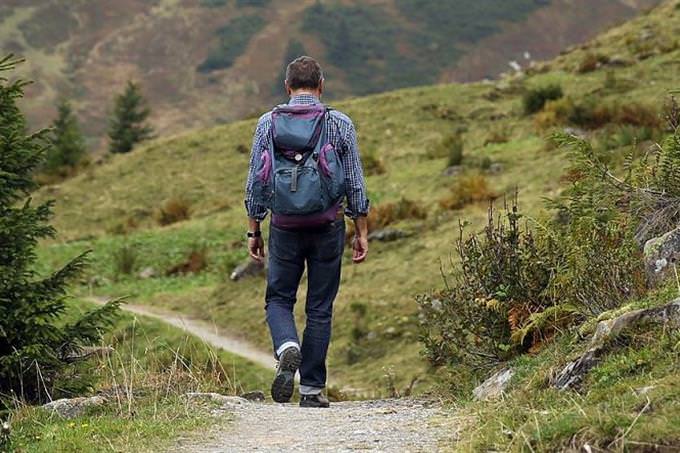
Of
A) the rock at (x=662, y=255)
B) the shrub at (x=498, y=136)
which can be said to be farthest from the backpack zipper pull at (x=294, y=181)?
the shrub at (x=498, y=136)

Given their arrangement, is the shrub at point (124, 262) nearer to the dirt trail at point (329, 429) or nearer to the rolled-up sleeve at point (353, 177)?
the dirt trail at point (329, 429)

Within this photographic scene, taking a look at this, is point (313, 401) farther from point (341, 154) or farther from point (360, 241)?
point (341, 154)

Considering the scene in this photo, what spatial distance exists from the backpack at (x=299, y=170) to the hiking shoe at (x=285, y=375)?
0.86 metres

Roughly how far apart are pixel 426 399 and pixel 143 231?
58.4 ft

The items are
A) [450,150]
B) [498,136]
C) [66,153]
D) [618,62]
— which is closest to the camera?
[450,150]

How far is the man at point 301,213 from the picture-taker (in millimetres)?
6871

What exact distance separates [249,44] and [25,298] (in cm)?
16824

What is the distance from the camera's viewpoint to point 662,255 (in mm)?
6465

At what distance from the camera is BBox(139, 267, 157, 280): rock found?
20.6m

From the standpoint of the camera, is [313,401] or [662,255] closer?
[662,255]

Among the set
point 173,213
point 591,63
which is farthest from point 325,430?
point 591,63

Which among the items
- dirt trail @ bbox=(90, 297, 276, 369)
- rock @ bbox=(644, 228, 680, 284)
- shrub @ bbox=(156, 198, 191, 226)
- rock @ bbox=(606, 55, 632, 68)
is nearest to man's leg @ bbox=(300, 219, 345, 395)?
rock @ bbox=(644, 228, 680, 284)

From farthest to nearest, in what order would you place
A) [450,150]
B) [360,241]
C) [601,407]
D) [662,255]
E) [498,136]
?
[498,136] → [450,150] → [360,241] → [662,255] → [601,407]

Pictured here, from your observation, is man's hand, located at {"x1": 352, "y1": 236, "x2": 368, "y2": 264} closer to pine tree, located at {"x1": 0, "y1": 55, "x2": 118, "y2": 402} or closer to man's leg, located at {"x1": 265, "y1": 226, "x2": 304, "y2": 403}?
man's leg, located at {"x1": 265, "y1": 226, "x2": 304, "y2": 403}
